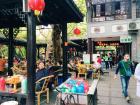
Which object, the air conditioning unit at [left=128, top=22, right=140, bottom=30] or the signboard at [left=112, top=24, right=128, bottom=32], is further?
the signboard at [left=112, top=24, right=128, bottom=32]

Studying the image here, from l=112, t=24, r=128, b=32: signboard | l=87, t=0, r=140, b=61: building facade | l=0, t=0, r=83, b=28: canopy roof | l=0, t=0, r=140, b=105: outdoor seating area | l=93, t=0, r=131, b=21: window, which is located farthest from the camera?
l=93, t=0, r=131, b=21: window

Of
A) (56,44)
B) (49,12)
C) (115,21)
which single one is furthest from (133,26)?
(49,12)

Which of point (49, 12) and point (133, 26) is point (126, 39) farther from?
point (49, 12)

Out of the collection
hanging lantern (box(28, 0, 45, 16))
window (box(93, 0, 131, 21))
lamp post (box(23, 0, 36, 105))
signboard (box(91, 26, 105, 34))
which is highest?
window (box(93, 0, 131, 21))

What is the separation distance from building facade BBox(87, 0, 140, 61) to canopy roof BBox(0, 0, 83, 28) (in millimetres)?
13767

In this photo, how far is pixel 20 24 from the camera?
12.6 metres

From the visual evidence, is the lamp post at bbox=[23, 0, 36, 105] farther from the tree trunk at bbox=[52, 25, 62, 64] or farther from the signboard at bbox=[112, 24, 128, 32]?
the signboard at bbox=[112, 24, 128, 32]

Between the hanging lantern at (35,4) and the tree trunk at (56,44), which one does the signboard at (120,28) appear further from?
the hanging lantern at (35,4)

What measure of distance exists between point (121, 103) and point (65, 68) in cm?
347

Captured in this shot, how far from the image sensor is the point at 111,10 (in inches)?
1017

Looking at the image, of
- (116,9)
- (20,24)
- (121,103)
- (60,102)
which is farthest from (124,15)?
(60,102)

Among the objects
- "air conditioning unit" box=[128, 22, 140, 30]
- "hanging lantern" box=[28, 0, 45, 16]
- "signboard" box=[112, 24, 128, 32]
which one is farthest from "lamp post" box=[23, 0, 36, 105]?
"signboard" box=[112, 24, 128, 32]

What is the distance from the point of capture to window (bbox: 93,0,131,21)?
82.1ft

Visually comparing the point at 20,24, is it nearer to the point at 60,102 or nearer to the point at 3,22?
the point at 3,22
